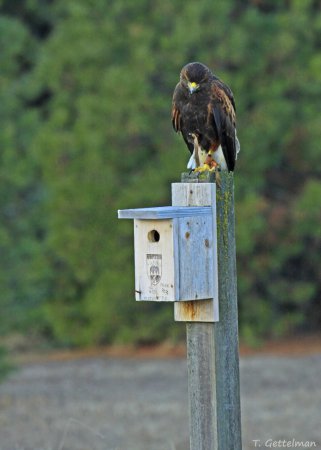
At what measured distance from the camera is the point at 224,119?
23.2ft

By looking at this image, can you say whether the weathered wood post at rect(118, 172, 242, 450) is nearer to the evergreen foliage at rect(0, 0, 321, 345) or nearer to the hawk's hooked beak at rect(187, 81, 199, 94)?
the hawk's hooked beak at rect(187, 81, 199, 94)

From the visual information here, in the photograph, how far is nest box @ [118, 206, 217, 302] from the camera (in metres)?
5.05

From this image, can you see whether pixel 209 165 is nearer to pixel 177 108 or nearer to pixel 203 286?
pixel 203 286

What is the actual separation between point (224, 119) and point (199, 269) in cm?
216

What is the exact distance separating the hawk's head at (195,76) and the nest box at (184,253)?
2.01 metres

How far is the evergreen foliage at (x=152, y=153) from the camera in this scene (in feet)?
53.0

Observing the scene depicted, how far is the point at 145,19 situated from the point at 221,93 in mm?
9835

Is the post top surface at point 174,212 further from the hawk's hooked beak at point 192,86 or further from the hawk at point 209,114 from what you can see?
the hawk's hooked beak at point 192,86

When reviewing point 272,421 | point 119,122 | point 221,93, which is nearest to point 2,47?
point 119,122
